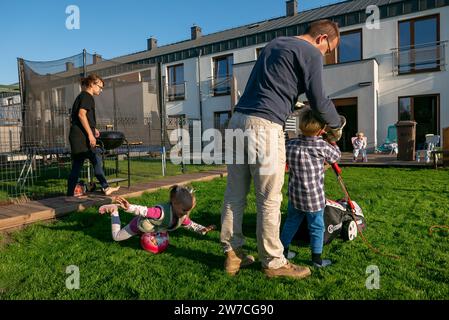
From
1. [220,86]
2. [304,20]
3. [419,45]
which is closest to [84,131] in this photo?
[419,45]

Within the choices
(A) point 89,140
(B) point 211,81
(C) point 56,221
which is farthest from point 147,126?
(B) point 211,81

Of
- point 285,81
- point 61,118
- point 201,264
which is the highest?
point 61,118

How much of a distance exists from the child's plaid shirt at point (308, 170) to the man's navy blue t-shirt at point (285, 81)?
40 cm

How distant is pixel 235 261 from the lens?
2680mm

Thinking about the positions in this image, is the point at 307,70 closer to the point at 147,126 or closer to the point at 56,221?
the point at 56,221

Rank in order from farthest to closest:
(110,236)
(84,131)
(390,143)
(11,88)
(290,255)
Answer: (390,143) < (11,88) < (84,131) < (110,236) < (290,255)

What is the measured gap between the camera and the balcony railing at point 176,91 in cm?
2156

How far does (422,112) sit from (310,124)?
542 inches

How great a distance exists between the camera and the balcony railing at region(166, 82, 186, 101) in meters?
21.6

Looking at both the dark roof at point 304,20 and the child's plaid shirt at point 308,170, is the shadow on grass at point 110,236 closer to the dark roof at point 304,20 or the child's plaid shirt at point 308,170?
the child's plaid shirt at point 308,170

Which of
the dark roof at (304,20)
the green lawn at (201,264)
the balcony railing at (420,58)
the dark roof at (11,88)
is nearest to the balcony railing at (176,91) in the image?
the dark roof at (304,20)

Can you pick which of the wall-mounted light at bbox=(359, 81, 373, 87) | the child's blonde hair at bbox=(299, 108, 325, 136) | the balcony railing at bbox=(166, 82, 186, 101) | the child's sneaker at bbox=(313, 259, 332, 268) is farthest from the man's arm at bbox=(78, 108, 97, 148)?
the balcony railing at bbox=(166, 82, 186, 101)

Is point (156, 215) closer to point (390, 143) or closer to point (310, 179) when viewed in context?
point (310, 179)
